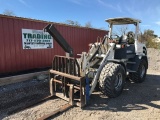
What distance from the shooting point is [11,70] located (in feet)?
23.1

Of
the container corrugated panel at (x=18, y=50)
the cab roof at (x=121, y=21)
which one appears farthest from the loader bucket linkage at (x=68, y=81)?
the cab roof at (x=121, y=21)

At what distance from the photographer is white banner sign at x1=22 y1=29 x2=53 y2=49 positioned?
24.6 feet

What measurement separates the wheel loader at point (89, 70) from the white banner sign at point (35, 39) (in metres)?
3.18

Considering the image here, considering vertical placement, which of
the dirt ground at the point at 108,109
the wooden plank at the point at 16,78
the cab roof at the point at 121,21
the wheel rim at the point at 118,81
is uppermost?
the cab roof at the point at 121,21

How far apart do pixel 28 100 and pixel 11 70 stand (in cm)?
266

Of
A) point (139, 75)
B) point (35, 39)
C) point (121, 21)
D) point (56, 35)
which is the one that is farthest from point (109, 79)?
point (35, 39)

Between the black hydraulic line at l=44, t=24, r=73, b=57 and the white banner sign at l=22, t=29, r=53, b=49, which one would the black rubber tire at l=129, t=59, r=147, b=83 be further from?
the white banner sign at l=22, t=29, r=53, b=49

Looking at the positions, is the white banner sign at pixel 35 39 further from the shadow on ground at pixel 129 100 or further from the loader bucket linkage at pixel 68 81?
the shadow on ground at pixel 129 100

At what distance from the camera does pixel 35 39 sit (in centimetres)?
793

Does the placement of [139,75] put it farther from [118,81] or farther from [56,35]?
[56,35]

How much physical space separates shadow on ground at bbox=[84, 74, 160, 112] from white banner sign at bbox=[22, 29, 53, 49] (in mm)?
4238

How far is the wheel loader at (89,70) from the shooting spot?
4348 mm

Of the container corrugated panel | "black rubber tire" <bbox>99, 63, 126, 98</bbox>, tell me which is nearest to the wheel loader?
"black rubber tire" <bbox>99, 63, 126, 98</bbox>

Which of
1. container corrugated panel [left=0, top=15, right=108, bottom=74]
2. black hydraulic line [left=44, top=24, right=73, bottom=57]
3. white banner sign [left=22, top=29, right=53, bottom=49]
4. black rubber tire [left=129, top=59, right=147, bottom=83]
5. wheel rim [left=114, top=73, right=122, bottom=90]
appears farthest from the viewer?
white banner sign [left=22, top=29, right=53, bottom=49]
